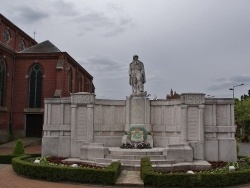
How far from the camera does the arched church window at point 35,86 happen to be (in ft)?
132

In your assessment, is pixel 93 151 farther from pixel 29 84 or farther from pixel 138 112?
pixel 29 84

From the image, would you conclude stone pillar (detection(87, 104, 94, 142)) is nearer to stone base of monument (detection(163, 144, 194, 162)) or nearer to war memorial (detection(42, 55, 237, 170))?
war memorial (detection(42, 55, 237, 170))

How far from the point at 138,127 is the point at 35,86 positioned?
74.4ft

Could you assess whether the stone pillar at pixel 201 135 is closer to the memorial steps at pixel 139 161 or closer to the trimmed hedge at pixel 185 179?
the memorial steps at pixel 139 161

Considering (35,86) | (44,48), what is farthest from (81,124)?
(44,48)

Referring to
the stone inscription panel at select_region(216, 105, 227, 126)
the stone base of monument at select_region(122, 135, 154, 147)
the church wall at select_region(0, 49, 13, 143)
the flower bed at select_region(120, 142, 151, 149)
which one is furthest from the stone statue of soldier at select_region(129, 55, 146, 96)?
the church wall at select_region(0, 49, 13, 143)

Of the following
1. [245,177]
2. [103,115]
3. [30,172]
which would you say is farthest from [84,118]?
[245,177]

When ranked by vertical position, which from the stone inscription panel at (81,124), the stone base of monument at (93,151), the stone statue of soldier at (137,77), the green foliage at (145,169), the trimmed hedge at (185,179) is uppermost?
the stone statue of soldier at (137,77)

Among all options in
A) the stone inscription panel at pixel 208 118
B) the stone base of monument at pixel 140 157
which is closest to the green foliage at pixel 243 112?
the stone inscription panel at pixel 208 118

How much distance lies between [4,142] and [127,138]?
21197 mm

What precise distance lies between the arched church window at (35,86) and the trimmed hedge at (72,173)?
24947 millimetres

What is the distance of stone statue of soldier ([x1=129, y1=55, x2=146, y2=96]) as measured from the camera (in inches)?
907

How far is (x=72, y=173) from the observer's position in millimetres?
14844

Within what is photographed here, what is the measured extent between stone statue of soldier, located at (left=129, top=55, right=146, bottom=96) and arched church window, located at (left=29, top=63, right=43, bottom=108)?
67.4 ft
